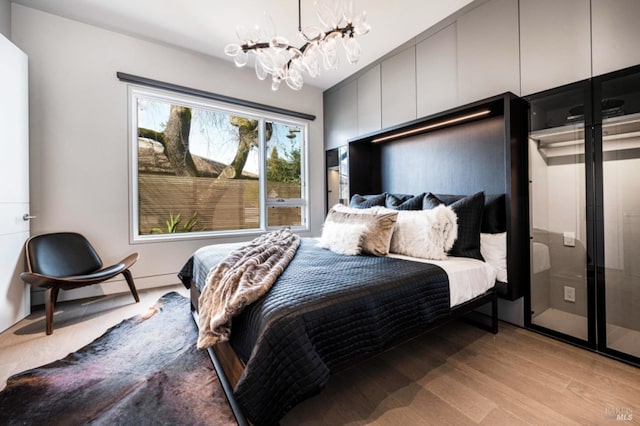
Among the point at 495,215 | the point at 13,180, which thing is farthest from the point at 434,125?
the point at 13,180

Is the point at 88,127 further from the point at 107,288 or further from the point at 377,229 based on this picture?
the point at 377,229

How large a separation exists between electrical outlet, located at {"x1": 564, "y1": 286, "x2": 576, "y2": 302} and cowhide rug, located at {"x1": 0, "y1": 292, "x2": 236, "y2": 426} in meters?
2.44

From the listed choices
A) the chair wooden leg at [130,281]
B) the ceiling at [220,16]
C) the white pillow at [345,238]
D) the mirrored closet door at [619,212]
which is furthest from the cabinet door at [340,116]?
the chair wooden leg at [130,281]

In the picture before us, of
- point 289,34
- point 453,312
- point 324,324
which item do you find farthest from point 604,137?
point 289,34

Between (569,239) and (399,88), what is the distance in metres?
2.33

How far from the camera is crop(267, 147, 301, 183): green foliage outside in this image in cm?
A: 418

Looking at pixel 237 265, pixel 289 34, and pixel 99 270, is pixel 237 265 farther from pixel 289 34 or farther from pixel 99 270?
pixel 289 34

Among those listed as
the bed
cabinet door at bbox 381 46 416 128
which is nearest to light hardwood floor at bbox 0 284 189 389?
the bed

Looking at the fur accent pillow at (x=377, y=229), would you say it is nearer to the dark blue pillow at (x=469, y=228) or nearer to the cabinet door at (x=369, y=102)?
the dark blue pillow at (x=469, y=228)

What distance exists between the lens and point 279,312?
1067 mm

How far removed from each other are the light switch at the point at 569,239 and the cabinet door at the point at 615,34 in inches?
44.6

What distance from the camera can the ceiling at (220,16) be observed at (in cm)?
253

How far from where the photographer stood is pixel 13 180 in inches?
88.6

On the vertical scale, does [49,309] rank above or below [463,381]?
above
